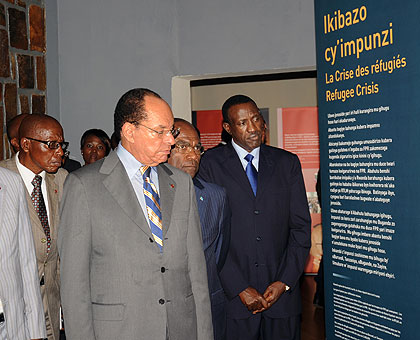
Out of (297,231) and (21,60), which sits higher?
(21,60)

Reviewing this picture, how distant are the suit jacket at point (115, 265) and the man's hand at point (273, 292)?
997 millimetres

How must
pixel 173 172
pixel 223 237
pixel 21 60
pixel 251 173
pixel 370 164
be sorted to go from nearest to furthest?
pixel 173 172 → pixel 370 164 → pixel 223 237 → pixel 251 173 → pixel 21 60

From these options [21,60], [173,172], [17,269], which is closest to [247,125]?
[173,172]

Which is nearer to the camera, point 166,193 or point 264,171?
point 166,193

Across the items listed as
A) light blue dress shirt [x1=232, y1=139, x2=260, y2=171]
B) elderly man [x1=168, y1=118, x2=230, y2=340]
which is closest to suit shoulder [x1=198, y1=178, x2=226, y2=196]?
elderly man [x1=168, y1=118, x2=230, y2=340]

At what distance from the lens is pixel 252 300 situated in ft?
11.1

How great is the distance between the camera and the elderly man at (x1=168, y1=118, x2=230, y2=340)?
3.04m

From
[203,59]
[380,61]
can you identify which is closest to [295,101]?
[203,59]

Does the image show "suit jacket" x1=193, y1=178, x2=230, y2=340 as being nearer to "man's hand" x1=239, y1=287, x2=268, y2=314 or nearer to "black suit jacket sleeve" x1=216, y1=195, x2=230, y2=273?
"black suit jacket sleeve" x1=216, y1=195, x2=230, y2=273

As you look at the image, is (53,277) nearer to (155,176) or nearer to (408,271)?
(155,176)

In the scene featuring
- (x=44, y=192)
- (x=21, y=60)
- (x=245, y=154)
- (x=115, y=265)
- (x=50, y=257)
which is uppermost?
(x=21, y=60)

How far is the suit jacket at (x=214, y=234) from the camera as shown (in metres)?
3.11

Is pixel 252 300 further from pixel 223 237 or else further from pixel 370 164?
pixel 370 164

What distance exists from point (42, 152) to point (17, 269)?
1.03 m
